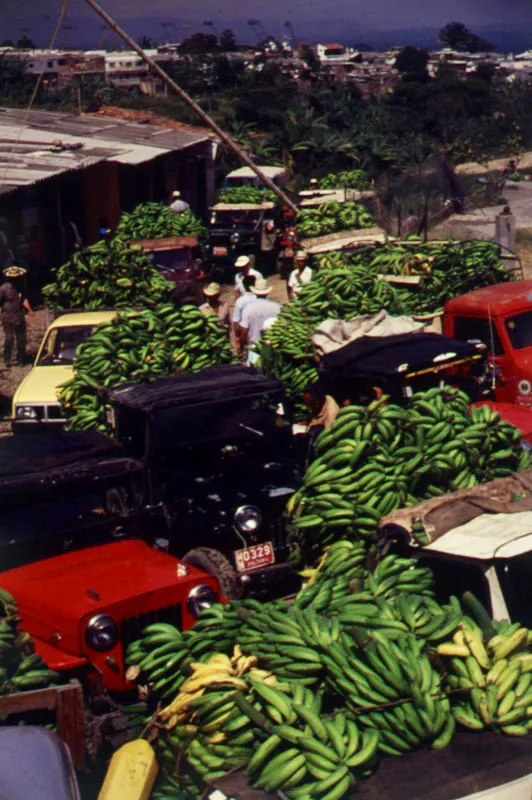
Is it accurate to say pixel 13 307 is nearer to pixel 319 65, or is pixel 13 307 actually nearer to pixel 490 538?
pixel 490 538

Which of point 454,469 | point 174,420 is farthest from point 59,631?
point 454,469

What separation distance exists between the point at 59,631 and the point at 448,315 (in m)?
6.88

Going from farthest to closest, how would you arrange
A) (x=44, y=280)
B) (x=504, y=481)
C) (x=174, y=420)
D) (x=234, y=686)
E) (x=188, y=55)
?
(x=188, y=55) → (x=44, y=280) → (x=174, y=420) → (x=504, y=481) → (x=234, y=686)

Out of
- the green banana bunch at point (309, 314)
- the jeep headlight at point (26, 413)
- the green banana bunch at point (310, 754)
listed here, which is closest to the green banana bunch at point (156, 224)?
the green banana bunch at point (309, 314)

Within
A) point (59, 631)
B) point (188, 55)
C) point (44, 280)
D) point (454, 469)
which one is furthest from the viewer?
point (188, 55)

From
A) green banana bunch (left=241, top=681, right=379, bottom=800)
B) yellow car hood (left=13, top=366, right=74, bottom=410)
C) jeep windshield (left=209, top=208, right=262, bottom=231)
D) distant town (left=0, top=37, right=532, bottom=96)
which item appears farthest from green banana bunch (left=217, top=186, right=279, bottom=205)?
green banana bunch (left=241, top=681, right=379, bottom=800)

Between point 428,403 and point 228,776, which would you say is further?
point 428,403

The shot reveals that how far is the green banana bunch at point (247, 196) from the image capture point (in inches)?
1149

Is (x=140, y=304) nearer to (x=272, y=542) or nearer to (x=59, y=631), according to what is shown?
(x=272, y=542)

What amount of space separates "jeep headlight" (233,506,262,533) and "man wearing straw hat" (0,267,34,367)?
32.7ft

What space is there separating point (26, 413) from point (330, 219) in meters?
11.3

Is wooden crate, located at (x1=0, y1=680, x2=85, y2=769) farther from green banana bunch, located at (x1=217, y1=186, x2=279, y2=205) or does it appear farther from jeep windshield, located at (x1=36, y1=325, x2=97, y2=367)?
green banana bunch, located at (x1=217, y1=186, x2=279, y2=205)

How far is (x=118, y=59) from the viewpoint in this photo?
48281mm

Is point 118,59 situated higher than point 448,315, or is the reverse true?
point 118,59
